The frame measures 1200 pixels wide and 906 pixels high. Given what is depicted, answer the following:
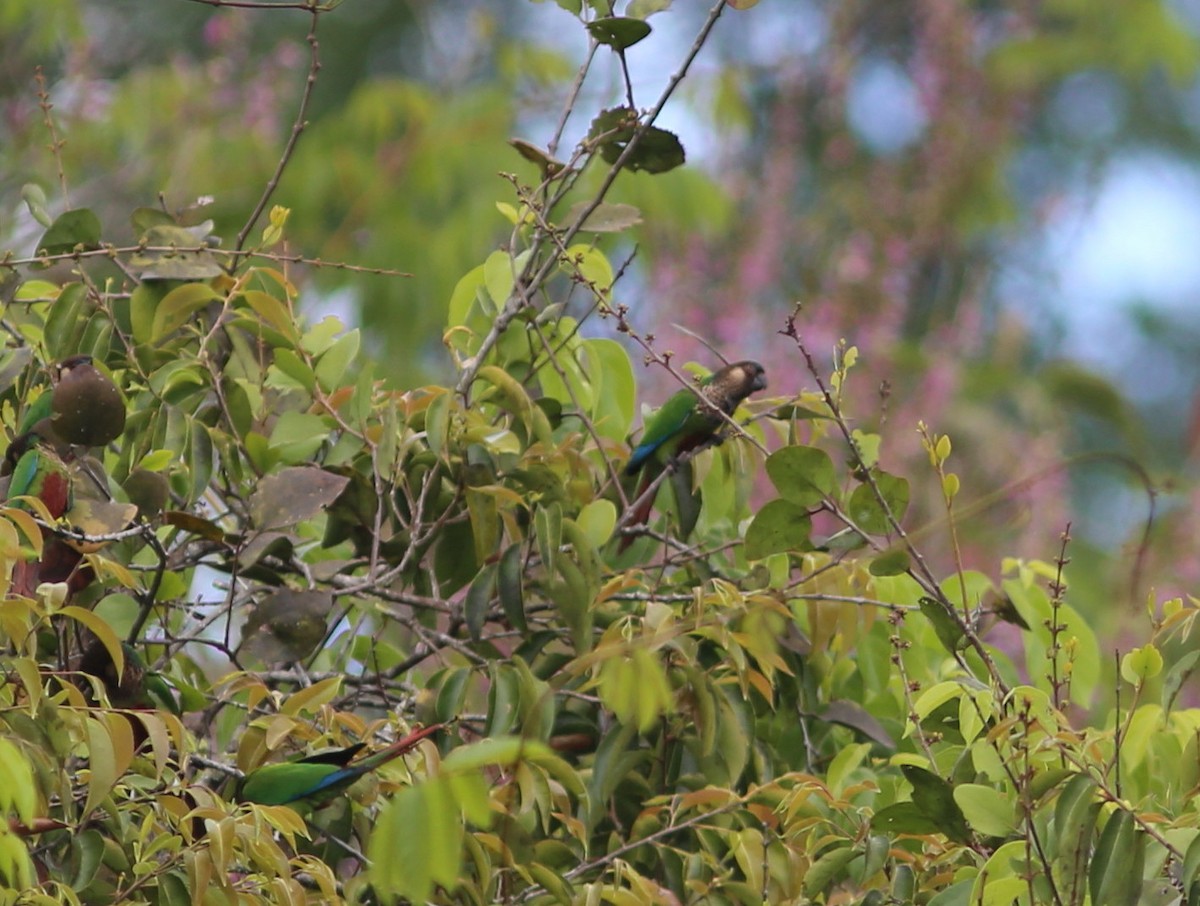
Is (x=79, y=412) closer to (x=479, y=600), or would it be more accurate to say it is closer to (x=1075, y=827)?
(x=479, y=600)

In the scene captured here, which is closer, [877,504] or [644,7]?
[877,504]

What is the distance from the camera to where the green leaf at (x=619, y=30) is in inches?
70.6

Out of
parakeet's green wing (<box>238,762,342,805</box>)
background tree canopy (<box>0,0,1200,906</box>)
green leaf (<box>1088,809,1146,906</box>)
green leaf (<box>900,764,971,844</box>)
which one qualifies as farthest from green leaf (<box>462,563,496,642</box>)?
green leaf (<box>1088,809,1146,906</box>)

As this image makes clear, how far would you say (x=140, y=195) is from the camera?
5.74m

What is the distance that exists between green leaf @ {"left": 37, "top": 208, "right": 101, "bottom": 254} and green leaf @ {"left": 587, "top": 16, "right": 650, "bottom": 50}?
27.7 inches

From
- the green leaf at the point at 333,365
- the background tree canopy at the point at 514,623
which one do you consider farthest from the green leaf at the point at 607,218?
the green leaf at the point at 333,365

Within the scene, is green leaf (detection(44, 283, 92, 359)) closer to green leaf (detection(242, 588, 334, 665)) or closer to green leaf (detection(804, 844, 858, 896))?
green leaf (detection(242, 588, 334, 665))

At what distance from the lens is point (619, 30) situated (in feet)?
5.94

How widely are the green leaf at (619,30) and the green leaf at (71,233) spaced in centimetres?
70

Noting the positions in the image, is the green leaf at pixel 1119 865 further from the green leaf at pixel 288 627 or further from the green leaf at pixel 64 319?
→ the green leaf at pixel 64 319

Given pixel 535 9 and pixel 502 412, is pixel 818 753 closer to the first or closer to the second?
pixel 502 412

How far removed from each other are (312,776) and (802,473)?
2.02 feet

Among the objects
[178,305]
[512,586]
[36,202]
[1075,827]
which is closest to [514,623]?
[512,586]

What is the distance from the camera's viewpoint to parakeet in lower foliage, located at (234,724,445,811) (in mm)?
1533
